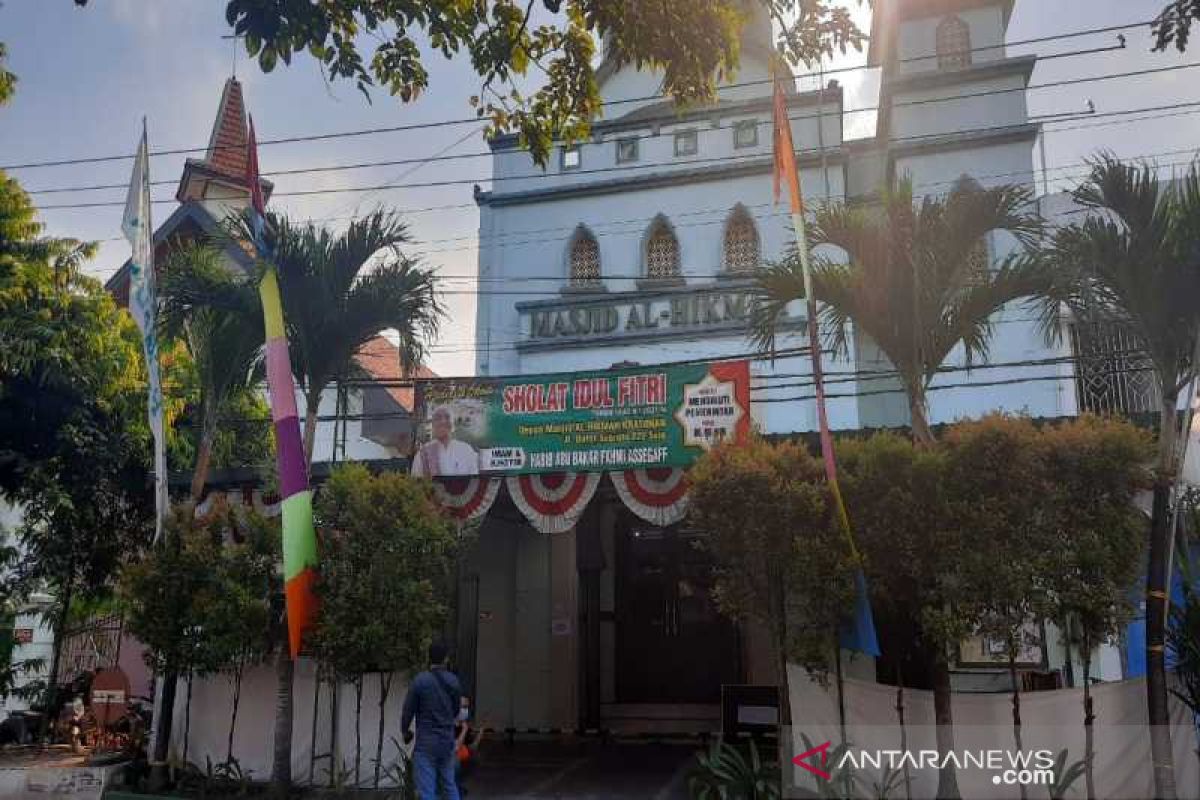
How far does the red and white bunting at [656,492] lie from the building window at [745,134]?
34.0ft

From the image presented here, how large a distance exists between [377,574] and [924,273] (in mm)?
5989

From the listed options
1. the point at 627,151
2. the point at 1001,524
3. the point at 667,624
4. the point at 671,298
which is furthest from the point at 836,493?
the point at 627,151

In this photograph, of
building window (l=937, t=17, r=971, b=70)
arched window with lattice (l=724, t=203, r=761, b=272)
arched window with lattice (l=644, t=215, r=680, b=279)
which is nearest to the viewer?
arched window with lattice (l=724, t=203, r=761, b=272)

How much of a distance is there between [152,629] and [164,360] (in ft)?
22.7

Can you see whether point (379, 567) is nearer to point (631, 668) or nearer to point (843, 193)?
point (631, 668)

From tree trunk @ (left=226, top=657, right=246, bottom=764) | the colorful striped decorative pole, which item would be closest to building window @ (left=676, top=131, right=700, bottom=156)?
the colorful striped decorative pole

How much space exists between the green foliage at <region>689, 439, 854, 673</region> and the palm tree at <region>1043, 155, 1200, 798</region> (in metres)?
2.51

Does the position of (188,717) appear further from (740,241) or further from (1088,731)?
(740,241)

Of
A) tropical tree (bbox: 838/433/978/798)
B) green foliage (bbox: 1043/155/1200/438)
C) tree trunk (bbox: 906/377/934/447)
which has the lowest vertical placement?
tropical tree (bbox: 838/433/978/798)

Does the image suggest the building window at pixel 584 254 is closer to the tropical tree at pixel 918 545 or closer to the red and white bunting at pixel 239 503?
the red and white bunting at pixel 239 503

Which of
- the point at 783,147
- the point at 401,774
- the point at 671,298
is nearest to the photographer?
the point at 783,147

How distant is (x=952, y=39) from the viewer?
63.2 ft

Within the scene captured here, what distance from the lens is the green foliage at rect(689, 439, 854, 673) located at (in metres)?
8.02

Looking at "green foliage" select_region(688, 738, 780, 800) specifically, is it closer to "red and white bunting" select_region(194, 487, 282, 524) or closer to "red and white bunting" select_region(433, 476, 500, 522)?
"red and white bunting" select_region(433, 476, 500, 522)
